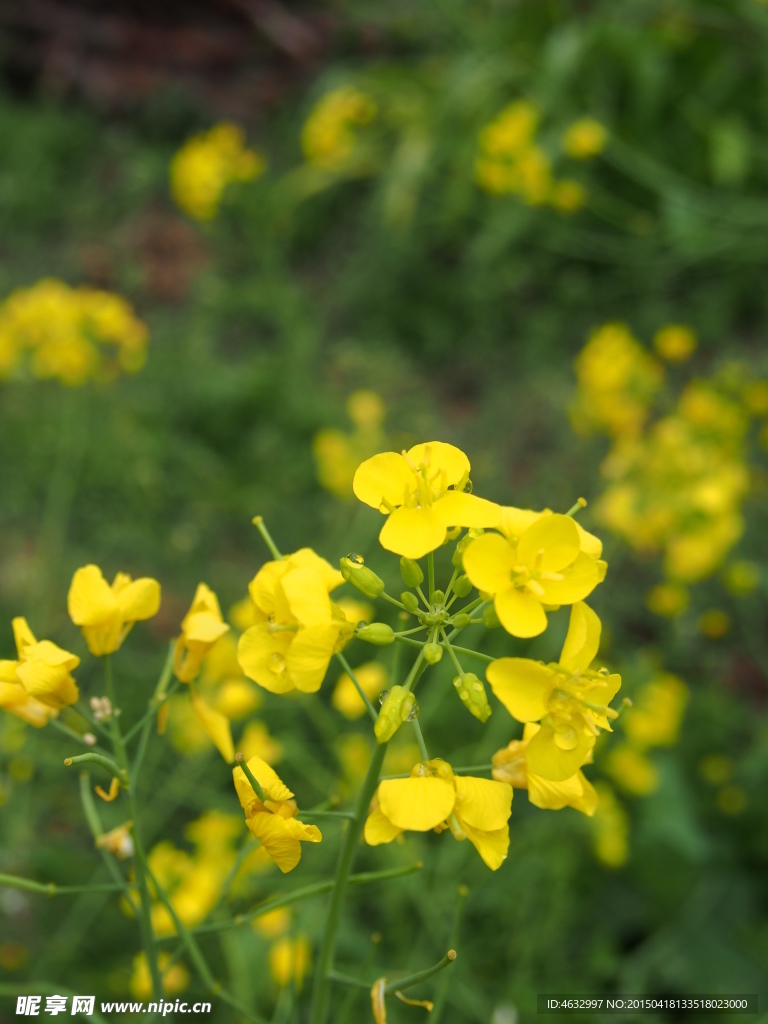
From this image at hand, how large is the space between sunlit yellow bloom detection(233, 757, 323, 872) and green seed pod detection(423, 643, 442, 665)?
0.22 m

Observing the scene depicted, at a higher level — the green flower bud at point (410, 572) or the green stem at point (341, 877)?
the green flower bud at point (410, 572)

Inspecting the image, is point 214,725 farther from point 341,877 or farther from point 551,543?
point 551,543

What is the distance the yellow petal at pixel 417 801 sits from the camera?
3.00 ft

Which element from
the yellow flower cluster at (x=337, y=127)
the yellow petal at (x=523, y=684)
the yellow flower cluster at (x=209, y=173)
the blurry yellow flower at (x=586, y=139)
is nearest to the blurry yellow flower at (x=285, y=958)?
the yellow petal at (x=523, y=684)

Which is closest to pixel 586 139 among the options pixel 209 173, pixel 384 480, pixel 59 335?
pixel 209 173

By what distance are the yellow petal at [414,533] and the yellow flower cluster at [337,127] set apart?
4.83 metres

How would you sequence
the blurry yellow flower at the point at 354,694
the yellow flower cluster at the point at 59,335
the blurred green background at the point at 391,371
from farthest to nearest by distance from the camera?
the yellow flower cluster at the point at 59,335 < the blurred green background at the point at 391,371 < the blurry yellow flower at the point at 354,694

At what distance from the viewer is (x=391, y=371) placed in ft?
12.1

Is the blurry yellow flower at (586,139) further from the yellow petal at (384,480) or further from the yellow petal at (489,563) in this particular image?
the yellow petal at (489,563)

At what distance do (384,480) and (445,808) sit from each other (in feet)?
1.32

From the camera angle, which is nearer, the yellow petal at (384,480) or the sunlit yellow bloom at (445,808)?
the sunlit yellow bloom at (445,808)

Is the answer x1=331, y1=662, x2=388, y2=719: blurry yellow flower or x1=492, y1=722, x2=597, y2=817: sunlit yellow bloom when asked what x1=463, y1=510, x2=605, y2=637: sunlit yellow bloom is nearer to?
x1=492, y1=722, x2=597, y2=817: sunlit yellow bloom

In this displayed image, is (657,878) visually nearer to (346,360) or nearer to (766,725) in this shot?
(766,725)

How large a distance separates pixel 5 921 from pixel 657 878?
2109 millimetres
